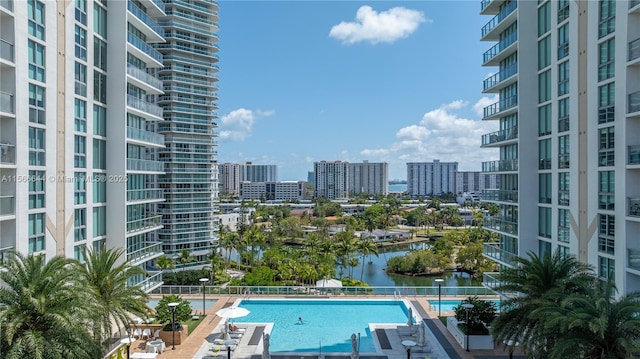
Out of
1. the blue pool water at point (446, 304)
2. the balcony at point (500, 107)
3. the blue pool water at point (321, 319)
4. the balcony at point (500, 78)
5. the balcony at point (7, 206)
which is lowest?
the blue pool water at point (321, 319)

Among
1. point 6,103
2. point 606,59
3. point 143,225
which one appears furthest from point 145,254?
point 606,59

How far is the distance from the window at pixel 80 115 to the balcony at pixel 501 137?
880 inches

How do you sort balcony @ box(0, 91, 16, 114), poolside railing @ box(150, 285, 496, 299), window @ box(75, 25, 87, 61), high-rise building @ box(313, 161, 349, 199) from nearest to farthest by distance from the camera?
balcony @ box(0, 91, 16, 114), window @ box(75, 25, 87, 61), poolside railing @ box(150, 285, 496, 299), high-rise building @ box(313, 161, 349, 199)

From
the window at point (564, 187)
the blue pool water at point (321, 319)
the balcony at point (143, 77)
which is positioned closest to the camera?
the window at point (564, 187)

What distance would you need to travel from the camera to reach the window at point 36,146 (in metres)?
17.1

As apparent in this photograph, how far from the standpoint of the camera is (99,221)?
73.5 feet

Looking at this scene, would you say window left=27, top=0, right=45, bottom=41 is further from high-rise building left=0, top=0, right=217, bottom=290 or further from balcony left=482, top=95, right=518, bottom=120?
balcony left=482, top=95, right=518, bottom=120

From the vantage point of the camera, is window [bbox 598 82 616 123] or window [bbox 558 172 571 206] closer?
window [bbox 598 82 616 123]

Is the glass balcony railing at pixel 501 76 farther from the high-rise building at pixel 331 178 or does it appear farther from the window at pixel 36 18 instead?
the high-rise building at pixel 331 178

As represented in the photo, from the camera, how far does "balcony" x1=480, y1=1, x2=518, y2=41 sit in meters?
23.8

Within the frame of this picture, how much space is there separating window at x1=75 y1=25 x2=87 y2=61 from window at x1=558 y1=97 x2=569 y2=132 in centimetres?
2294

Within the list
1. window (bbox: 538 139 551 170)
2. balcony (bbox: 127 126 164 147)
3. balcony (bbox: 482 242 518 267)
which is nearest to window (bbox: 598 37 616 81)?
window (bbox: 538 139 551 170)

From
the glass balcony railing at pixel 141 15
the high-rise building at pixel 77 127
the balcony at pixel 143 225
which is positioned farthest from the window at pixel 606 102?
the glass balcony railing at pixel 141 15

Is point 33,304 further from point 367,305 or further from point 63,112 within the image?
point 367,305
